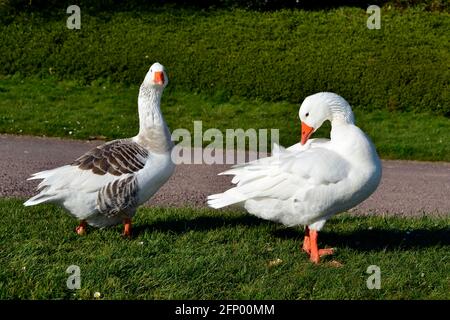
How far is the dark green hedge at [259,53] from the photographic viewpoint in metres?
14.1

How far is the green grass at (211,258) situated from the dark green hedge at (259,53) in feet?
25.6

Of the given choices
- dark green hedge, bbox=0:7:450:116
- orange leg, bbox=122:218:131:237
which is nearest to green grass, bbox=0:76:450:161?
dark green hedge, bbox=0:7:450:116

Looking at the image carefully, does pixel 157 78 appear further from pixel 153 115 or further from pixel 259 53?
pixel 259 53

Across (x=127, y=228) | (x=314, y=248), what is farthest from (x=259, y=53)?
(x=314, y=248)

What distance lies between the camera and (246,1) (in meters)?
17.8

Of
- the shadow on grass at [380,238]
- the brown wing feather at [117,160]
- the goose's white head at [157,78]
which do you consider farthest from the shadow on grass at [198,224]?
the goose's white head at [157,78]

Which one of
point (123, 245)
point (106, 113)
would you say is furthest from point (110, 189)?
point (106, 113)

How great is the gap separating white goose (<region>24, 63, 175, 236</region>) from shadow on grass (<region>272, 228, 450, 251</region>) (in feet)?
4.61

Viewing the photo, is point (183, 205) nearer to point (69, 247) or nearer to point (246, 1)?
point (69, 247)

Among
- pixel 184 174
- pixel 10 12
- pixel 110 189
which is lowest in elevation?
pixel 184 174

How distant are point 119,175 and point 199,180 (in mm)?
3568

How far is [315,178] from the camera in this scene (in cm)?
509

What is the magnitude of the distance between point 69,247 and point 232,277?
1496mm

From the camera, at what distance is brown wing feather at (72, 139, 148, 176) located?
5.49 meters
